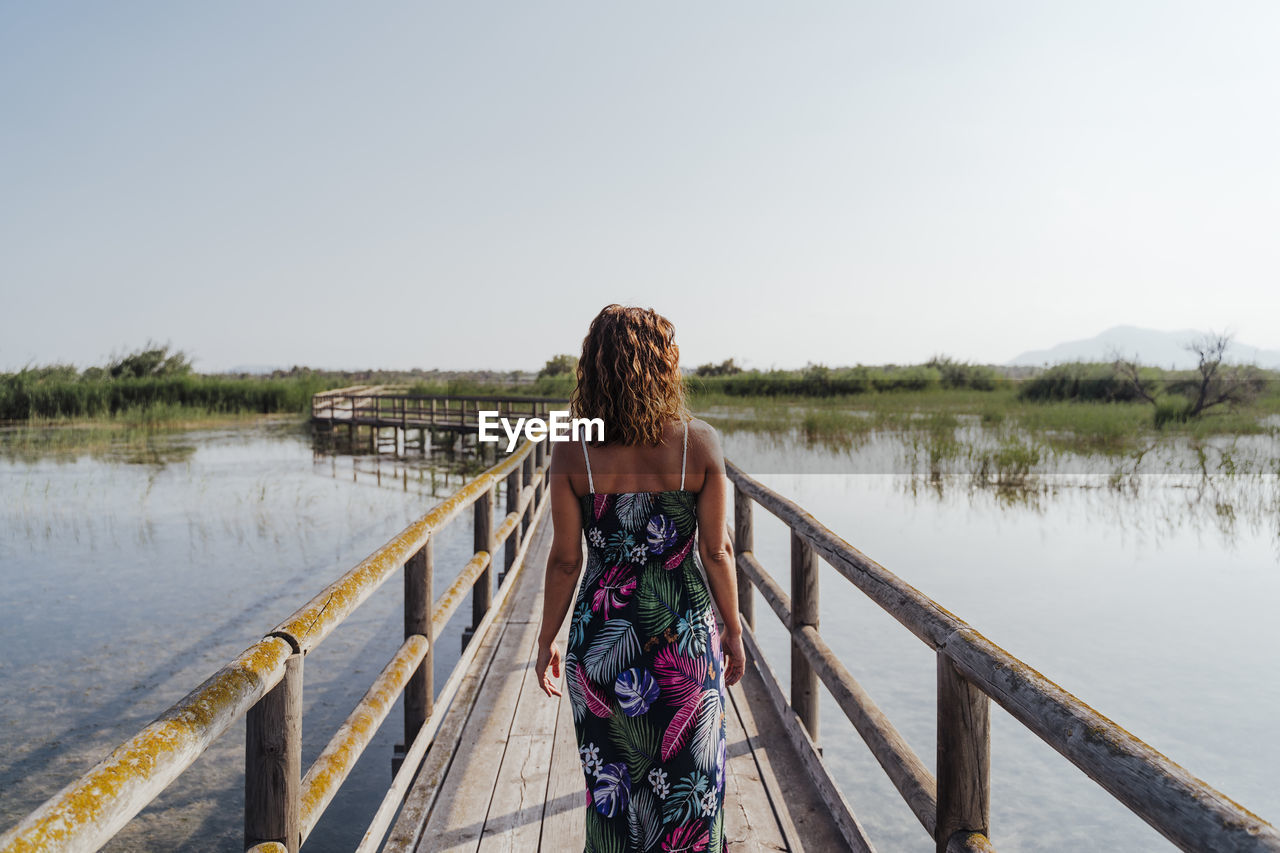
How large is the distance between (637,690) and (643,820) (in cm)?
31

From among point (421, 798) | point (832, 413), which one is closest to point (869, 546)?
point (421, 798)

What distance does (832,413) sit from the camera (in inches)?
998

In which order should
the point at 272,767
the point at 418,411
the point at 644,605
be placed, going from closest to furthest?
1. the point at 272,767
2. the point at 644,605
3. the point at 418,411

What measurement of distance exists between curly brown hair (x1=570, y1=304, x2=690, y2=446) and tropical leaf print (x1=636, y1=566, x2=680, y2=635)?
0.33 m

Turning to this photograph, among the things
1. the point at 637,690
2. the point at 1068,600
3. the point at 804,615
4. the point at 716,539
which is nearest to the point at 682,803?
the point at 637,690

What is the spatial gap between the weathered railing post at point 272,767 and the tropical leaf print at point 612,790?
682mm

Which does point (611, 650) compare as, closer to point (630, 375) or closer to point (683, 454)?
point (683, 454)

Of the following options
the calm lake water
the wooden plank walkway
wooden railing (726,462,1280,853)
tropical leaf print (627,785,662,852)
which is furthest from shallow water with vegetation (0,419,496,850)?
tropical leaf print (627,785,662,852)

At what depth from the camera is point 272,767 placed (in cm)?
162

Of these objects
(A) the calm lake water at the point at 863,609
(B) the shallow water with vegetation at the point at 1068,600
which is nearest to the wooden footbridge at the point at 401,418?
(A) the calm lake water at the point at 863,609

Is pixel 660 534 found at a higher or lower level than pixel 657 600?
higher

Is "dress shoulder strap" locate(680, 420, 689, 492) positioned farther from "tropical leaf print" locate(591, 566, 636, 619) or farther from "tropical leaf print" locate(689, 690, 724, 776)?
"tropical leaf print" locate(689, 690, 724, 776)

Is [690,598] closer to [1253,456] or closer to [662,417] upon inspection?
[662,417]

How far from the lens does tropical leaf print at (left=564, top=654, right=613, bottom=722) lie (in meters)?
1.88
